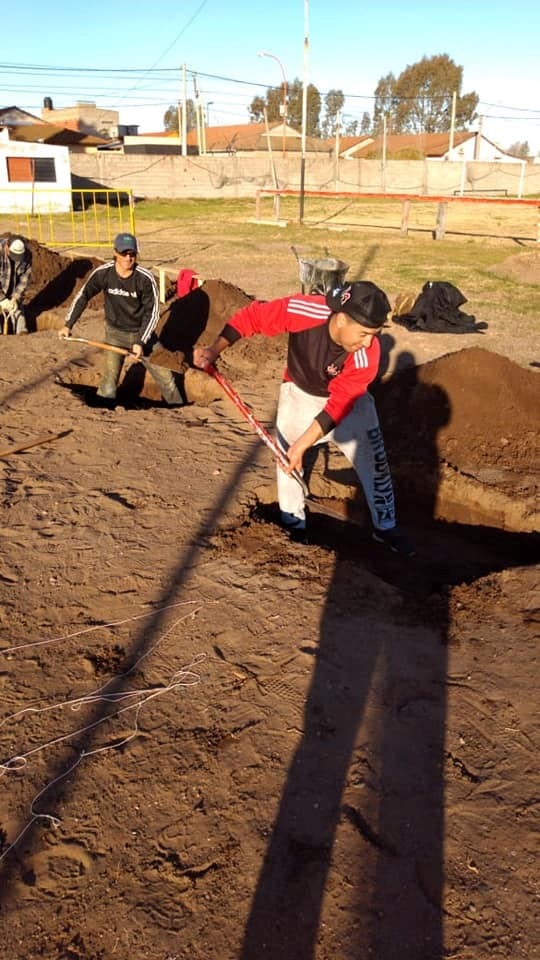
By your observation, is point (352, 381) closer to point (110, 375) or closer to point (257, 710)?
point (257, 710)

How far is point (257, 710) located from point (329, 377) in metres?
2.08

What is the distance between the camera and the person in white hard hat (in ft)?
32.2

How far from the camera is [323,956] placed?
2221 mm

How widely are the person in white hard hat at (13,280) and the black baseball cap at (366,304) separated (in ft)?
24.9

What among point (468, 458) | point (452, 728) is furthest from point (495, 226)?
point (452, 728)

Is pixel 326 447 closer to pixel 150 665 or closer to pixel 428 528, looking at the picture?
pixel 428 528

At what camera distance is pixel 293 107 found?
85375mm

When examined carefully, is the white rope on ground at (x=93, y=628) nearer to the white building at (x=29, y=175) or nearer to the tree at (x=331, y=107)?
the white building at (x=29, y=175)

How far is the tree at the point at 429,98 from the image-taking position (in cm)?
7675

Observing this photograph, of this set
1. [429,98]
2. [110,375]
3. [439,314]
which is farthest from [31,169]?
[429,98]

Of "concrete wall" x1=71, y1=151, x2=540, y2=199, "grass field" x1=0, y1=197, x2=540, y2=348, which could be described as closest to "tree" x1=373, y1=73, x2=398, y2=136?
"concrete wall" x1=71, y1=151, x2=540, y2=199

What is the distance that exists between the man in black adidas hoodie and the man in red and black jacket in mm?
2872

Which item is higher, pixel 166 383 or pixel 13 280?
pixel 13 280

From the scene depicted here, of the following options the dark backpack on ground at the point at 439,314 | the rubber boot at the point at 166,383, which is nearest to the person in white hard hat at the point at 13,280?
the rubber boot at the point at 166,383
